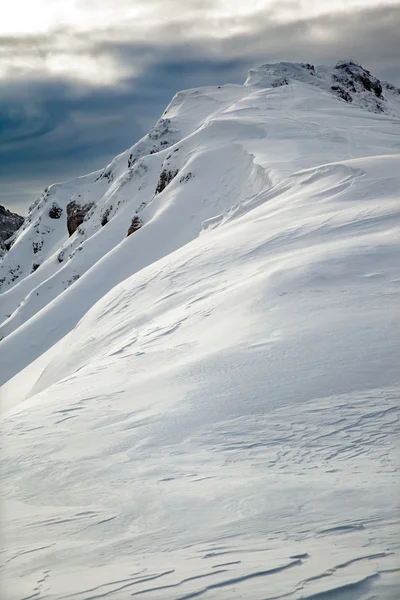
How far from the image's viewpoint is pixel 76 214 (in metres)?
59.3

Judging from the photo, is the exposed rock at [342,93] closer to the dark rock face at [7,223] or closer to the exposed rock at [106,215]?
the exposed rock at [106,215]

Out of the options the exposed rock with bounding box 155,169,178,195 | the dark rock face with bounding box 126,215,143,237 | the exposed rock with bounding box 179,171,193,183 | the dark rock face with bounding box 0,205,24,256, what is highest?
the dark rock face with bounding box 0,205,24,256

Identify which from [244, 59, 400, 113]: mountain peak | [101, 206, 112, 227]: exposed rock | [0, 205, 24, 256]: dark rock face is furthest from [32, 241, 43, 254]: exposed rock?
[0, 205, 24, 256]: dark rock face

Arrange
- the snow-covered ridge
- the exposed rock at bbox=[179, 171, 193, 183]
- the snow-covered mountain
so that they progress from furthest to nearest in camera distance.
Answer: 1. the snow-covered ridge
2. the exposed rock at bbox=[179, 171, 193, 183]
3. the snow-covered mountain

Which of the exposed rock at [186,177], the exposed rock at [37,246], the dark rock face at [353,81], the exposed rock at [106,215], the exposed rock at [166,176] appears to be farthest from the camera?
the exposed rock at [37,246]

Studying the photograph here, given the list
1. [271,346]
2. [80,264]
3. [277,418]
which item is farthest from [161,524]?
[80,264]

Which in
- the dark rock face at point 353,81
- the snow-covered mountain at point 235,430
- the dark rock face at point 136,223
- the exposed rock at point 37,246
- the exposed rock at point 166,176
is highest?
the dark rock face at point 353,81

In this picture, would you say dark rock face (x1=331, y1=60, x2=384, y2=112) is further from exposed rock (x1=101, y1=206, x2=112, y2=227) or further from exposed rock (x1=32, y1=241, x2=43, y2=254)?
exposed rock (x1=32, y1=241, x2=43, y2=254)

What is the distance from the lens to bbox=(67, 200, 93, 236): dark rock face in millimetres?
58688

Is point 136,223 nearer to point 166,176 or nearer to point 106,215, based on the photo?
point 166,176

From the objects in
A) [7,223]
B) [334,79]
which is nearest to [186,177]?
[334,79]

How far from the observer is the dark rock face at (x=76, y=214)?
58688mm

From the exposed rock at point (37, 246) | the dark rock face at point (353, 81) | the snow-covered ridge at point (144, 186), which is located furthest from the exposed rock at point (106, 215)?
the dark rock face at point (353, 81)

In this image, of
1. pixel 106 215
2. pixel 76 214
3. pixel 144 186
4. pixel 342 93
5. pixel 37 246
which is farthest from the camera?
pixel 37 246
